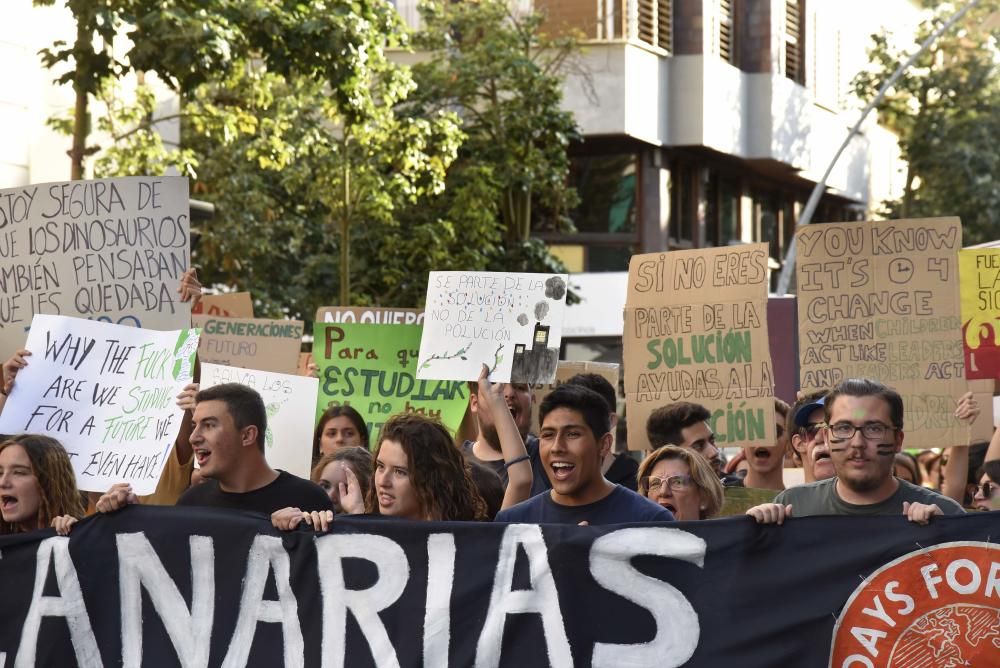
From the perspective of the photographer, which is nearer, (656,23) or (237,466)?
(237,466)

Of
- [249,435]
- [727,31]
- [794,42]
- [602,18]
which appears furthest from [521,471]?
[794,42]

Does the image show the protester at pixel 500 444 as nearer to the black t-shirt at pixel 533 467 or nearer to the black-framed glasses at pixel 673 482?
the black t-shirt at pixel 533 467

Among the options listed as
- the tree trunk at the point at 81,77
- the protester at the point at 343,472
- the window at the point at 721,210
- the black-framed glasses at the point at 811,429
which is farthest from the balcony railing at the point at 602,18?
the protester at the point at 343,472

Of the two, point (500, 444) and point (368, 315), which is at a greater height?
point (368, 315)

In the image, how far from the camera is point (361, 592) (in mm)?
5703

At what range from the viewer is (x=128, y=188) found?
25.6 feet

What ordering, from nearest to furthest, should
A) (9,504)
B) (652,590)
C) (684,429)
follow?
(652,590) → (9,504) → (684,429)

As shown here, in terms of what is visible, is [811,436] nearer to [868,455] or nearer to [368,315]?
[868,455]

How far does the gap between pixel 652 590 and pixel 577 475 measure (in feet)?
1.88

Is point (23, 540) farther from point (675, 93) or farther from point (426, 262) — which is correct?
point (675, 93)

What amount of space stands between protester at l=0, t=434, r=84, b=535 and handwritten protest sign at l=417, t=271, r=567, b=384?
2.30 metres

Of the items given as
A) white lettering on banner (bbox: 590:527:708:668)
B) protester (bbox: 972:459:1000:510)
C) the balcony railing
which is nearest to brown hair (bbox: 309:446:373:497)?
white lettering on banner (bbox: 590:527:708:668)

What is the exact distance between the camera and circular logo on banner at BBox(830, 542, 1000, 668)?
509 cm

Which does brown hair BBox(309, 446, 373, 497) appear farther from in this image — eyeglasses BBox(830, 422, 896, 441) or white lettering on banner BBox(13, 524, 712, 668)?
eyeglasses BBox(830, 422, 896, 441)
